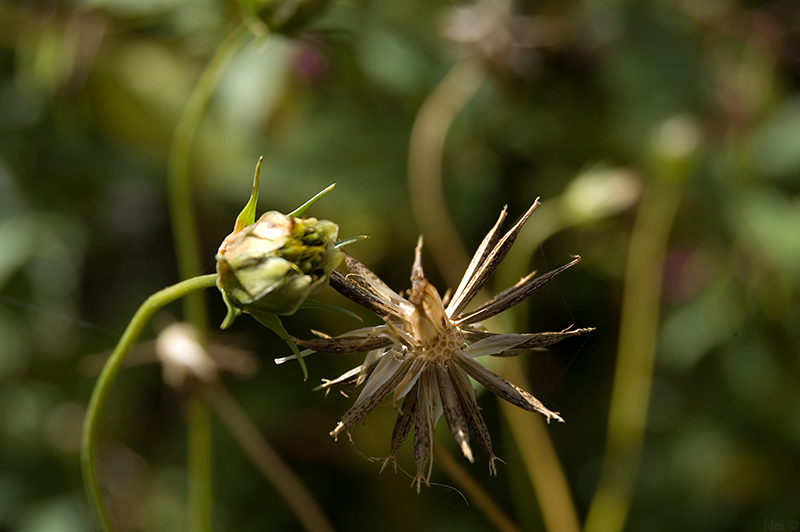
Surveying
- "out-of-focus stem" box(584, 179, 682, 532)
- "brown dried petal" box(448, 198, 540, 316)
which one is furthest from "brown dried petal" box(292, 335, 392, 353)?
"out-of-focus stem" box(584, 179, 682, 532)

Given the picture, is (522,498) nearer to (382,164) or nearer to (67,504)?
(382,164)

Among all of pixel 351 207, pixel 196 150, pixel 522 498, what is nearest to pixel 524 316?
pixel 522 498

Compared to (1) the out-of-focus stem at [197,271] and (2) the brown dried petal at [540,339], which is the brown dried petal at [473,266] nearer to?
(2) the brown dried petal at [540,339]

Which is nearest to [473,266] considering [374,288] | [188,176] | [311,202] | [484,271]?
[484,271]

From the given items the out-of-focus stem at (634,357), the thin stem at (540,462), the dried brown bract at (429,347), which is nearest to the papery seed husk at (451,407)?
the dried brown bract at (429,347)

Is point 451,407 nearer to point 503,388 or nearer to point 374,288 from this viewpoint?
point 503,388

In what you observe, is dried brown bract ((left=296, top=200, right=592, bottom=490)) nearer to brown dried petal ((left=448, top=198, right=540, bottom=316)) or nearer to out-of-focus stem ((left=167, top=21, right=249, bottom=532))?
brown dried petal ((left=448, top=198, right=540, bottom=316))
